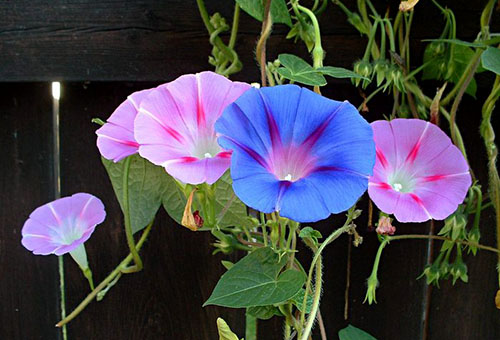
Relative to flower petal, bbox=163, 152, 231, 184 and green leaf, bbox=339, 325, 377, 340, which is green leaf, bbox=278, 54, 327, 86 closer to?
flower petal, bbox=163, 152, 231, 184

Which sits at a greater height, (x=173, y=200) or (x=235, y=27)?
(x=235, y=27)

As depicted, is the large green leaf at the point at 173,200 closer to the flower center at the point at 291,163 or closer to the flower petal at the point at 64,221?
the flower petal at the point at 64,221

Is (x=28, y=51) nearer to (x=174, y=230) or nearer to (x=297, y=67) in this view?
(x=174, y=230)

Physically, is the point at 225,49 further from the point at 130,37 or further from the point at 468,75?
the point at 468,75

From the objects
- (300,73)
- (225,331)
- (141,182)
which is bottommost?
(225,331)

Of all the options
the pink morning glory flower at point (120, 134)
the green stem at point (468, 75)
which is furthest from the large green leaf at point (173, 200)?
the green stem at point (468, 75)

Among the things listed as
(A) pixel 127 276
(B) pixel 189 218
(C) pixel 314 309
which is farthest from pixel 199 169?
(A) pixel 127 276
